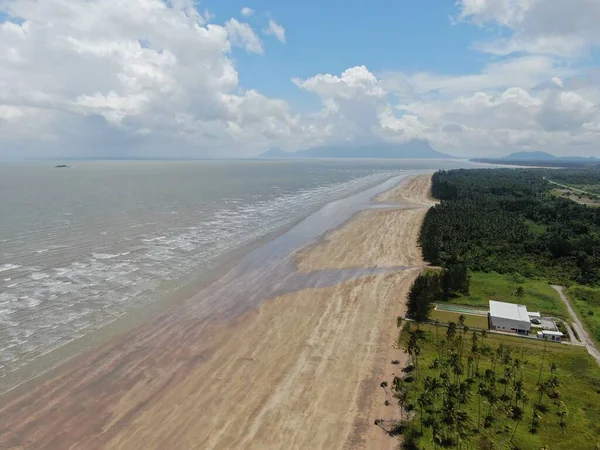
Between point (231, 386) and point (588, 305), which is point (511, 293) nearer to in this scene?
point (588, 305)

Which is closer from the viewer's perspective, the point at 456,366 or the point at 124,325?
the point at 456,366

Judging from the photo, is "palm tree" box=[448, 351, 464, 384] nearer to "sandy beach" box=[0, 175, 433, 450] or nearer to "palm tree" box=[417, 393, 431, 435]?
"palm tree" box=[417, 393, 431, 435]

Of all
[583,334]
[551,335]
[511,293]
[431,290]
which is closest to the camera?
[551,335]

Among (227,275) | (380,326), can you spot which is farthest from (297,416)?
(227,275)

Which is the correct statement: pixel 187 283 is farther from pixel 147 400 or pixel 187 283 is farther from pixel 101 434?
pixel 101 434

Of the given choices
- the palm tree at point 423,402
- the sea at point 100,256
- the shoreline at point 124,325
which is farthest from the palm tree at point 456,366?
the sea at point 100,256

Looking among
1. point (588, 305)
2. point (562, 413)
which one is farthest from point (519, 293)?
point (562, 413)

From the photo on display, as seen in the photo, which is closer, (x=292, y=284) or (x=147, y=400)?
(x=147, y=400)
